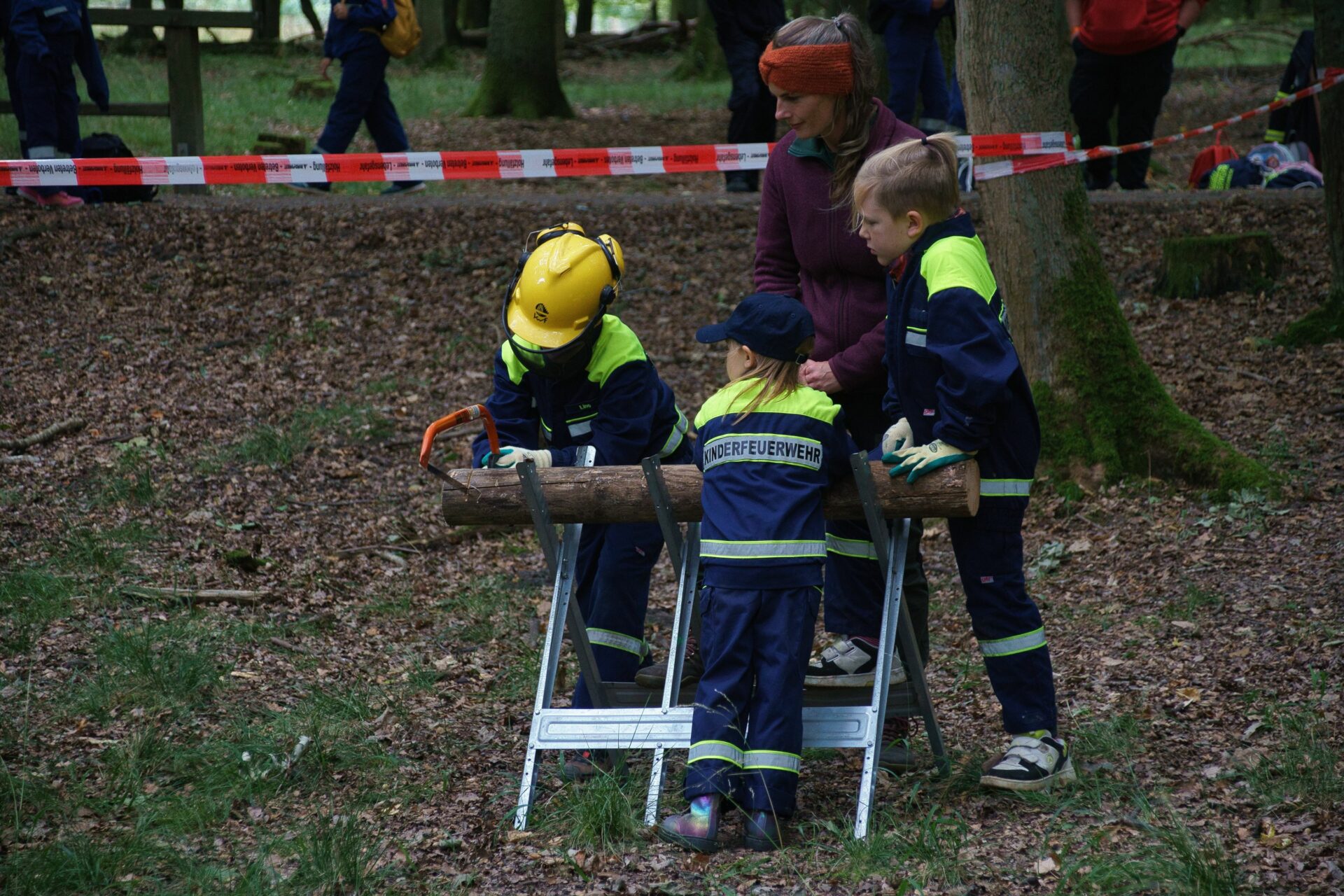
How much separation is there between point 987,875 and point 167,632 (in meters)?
3.20

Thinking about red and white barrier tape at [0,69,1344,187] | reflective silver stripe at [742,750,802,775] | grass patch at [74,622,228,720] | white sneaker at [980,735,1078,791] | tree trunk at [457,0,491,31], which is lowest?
grass patch at [74,622,228,720]

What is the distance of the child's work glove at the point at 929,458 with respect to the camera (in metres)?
3.30

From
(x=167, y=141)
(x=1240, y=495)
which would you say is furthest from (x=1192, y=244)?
(x=167, y=141)

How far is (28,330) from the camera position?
25.7ft

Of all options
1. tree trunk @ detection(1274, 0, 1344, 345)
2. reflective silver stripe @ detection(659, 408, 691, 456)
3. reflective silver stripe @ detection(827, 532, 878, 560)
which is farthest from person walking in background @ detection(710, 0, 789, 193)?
reflective silver stripe @ detection(827, 532, 878, 560)

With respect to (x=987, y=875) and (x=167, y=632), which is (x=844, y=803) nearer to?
(x=987, y=875)

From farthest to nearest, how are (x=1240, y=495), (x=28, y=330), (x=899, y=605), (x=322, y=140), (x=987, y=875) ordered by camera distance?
(x=322, y=140), (x=28, y=330), (x=1240, y=495), (x=899, y=605), (x=987, y=875)

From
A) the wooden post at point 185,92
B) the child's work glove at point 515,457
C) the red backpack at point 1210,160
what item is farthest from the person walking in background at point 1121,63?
the wooden post at point 185,92

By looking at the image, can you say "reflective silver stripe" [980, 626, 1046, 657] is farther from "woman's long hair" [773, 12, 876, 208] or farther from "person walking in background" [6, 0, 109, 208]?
"person walking in background" [6, 0, 109, 208]

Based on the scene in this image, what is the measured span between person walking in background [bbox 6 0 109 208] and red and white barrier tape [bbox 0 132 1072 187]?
163cm

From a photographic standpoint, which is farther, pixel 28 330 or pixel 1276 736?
pixel 28 330

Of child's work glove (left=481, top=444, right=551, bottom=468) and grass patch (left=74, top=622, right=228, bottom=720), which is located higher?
child's work glove (left=481, top=444, right=551, bottom=468)

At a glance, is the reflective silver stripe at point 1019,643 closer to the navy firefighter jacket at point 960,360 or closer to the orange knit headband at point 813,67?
the navy firefighter jacket at point 960,360

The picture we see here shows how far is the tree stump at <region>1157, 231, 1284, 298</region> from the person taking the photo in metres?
7.86
